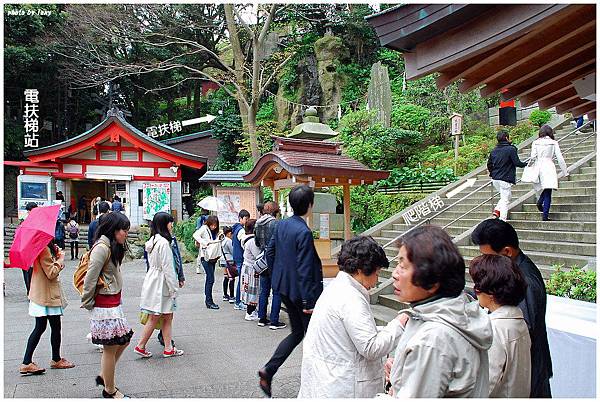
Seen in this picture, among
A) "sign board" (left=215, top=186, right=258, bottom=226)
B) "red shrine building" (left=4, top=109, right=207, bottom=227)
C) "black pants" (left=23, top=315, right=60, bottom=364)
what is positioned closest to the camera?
"black pants" (left=23, top=315, right=60, bottom=364)

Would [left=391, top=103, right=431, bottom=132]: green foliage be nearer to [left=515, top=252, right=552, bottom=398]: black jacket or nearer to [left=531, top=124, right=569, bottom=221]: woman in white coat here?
[left=531, top=124, right=569, bottom=221]: woman in white coat

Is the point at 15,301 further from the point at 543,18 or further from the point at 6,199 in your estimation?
the point at 6,199

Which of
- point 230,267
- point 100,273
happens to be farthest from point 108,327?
point 230,267

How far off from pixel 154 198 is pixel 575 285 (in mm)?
19628

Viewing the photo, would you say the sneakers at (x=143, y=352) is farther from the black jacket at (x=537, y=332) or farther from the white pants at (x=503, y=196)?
the white pants at (x=503, y=196)

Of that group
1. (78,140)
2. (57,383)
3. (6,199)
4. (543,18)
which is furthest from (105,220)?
(6,199)

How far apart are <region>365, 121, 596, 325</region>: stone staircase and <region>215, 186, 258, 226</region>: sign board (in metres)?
3.92

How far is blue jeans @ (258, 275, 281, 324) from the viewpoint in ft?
22.6

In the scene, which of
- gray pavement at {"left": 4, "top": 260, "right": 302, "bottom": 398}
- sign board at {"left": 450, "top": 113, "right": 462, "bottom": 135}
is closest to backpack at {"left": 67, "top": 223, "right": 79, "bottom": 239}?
gray pavement at {"left": 4, "top": 260, "right": 302, "bottom": 398}

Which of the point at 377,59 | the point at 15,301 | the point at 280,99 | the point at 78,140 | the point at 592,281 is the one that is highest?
the point at 377,59

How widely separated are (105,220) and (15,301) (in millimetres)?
6851

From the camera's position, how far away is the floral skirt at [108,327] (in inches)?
161

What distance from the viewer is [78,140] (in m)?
21.0

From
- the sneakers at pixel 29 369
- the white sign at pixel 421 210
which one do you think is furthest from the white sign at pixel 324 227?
the sneakers at pixel 29 369
